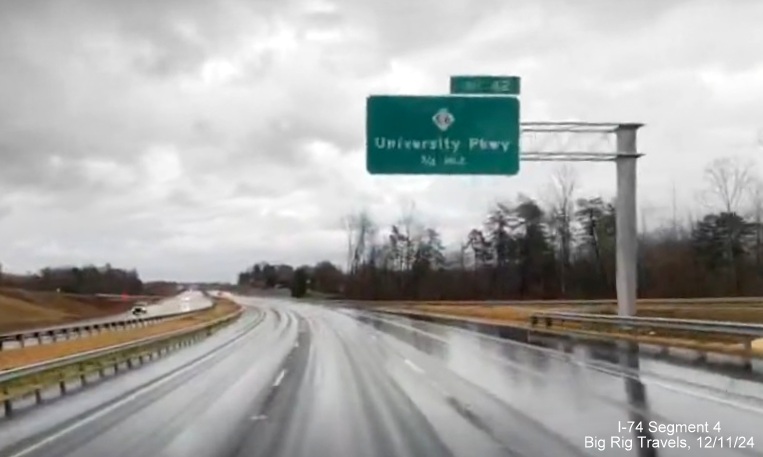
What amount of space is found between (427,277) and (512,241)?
21112mm

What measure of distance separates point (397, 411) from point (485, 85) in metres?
15.2

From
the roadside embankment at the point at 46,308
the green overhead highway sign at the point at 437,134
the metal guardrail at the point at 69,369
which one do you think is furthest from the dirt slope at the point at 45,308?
the green overhead highway sign at the point at 437,134

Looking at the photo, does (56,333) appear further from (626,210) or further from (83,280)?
(83,280)

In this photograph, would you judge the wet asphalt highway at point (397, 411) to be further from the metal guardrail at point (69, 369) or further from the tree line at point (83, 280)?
the tree line at point (83, 280)

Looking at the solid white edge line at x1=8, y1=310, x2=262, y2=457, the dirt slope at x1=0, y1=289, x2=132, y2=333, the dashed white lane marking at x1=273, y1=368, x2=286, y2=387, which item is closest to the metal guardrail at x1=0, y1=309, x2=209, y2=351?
the dirt slope at x1=0, y1=289, x2=132, y2=333

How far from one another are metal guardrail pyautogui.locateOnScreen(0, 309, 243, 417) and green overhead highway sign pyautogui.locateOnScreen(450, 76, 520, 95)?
12779 mm

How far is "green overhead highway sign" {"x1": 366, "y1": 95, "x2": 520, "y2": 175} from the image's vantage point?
27297mm

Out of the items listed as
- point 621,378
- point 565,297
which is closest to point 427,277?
point 565,297

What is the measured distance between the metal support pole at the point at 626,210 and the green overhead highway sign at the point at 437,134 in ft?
17.8

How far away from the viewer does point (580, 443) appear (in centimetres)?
1070

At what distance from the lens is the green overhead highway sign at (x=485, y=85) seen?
2727 cm

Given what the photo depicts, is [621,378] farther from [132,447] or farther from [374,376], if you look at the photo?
[132,447]

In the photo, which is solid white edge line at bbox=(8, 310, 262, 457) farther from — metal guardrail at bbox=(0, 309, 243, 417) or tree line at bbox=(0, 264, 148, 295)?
tree line at bbox=(0, 264, 148, 295)

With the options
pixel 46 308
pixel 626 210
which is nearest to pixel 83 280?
pixel 46 308
